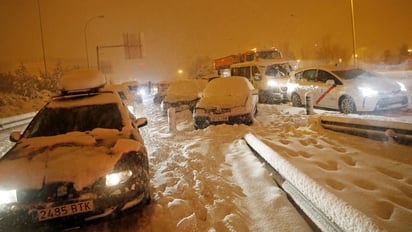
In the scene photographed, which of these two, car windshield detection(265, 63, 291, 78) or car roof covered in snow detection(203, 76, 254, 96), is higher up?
car windshield detection(265, 63, 291, 78)

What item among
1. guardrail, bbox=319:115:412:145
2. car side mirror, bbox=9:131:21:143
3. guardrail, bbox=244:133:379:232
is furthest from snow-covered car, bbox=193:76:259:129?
car side mirror, bbox=9:131:21:143

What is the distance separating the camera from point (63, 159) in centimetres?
376

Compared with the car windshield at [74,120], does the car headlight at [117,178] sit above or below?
below

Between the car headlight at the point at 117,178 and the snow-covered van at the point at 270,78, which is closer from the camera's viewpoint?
the car headlight at the point at 117,178

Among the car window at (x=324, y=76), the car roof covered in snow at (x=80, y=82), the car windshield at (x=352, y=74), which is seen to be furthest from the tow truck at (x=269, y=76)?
the car roof covered in snow at (x=80, y=82)

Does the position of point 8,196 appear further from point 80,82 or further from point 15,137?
point 80,82

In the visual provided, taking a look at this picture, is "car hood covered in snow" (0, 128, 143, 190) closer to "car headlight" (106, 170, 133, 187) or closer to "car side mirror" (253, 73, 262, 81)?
"car headlight" (106, 170, 133, 187)

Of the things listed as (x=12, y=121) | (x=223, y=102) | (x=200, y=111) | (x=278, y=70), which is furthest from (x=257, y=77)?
(x=12, y=121)

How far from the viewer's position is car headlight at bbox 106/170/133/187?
11.7 feet

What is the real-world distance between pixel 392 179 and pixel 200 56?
10092 centimetres

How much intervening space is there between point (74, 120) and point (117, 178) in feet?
6.44

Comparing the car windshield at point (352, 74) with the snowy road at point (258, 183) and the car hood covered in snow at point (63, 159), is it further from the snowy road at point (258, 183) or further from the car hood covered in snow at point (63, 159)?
the car hood covered in snow at point (63, 159)

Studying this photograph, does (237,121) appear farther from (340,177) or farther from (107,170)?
(107,170)

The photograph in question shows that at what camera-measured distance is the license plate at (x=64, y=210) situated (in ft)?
10.9
